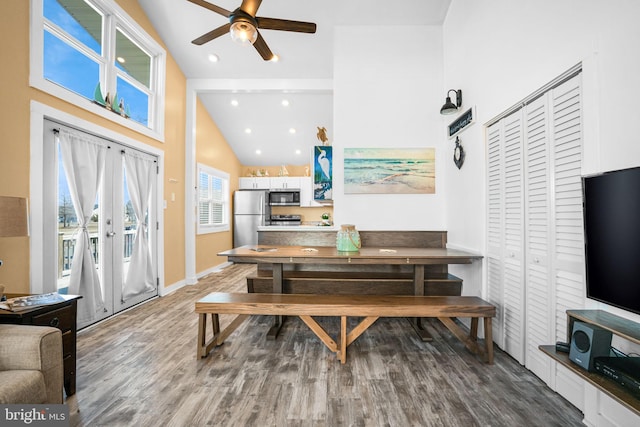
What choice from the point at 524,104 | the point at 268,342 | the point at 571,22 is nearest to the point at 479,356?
the point at 268,342

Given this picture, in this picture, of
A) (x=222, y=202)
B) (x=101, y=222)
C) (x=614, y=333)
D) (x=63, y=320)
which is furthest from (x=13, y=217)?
(x=222, y=202)

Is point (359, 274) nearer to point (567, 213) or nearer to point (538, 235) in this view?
point (538, 235)

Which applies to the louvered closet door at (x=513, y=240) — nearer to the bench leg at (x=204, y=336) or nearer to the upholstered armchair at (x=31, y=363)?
the bench leg at (x=204, y=336)

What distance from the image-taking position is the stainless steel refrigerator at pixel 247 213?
281 inches

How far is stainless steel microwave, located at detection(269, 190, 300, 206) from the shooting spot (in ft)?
24.5

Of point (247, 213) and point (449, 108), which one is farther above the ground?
point (449, 108)

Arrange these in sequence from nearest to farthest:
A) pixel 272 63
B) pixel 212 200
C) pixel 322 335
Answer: pixel 322 335, pixel 272 63, pixel 212 200

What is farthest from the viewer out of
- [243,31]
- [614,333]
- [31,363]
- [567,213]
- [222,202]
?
[222,202]

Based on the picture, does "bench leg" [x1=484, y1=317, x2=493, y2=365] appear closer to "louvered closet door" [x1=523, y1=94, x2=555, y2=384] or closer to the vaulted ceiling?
"louvered closet door" [x1=523, y1=94, x2=555, y2=384]

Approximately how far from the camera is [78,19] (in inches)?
118

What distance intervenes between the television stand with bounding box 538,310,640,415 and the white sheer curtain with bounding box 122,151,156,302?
4148mm

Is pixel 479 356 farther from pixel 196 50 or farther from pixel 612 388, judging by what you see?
pixel 196 50

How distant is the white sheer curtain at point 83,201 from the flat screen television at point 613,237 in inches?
156

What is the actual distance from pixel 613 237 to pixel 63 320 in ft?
10.1
